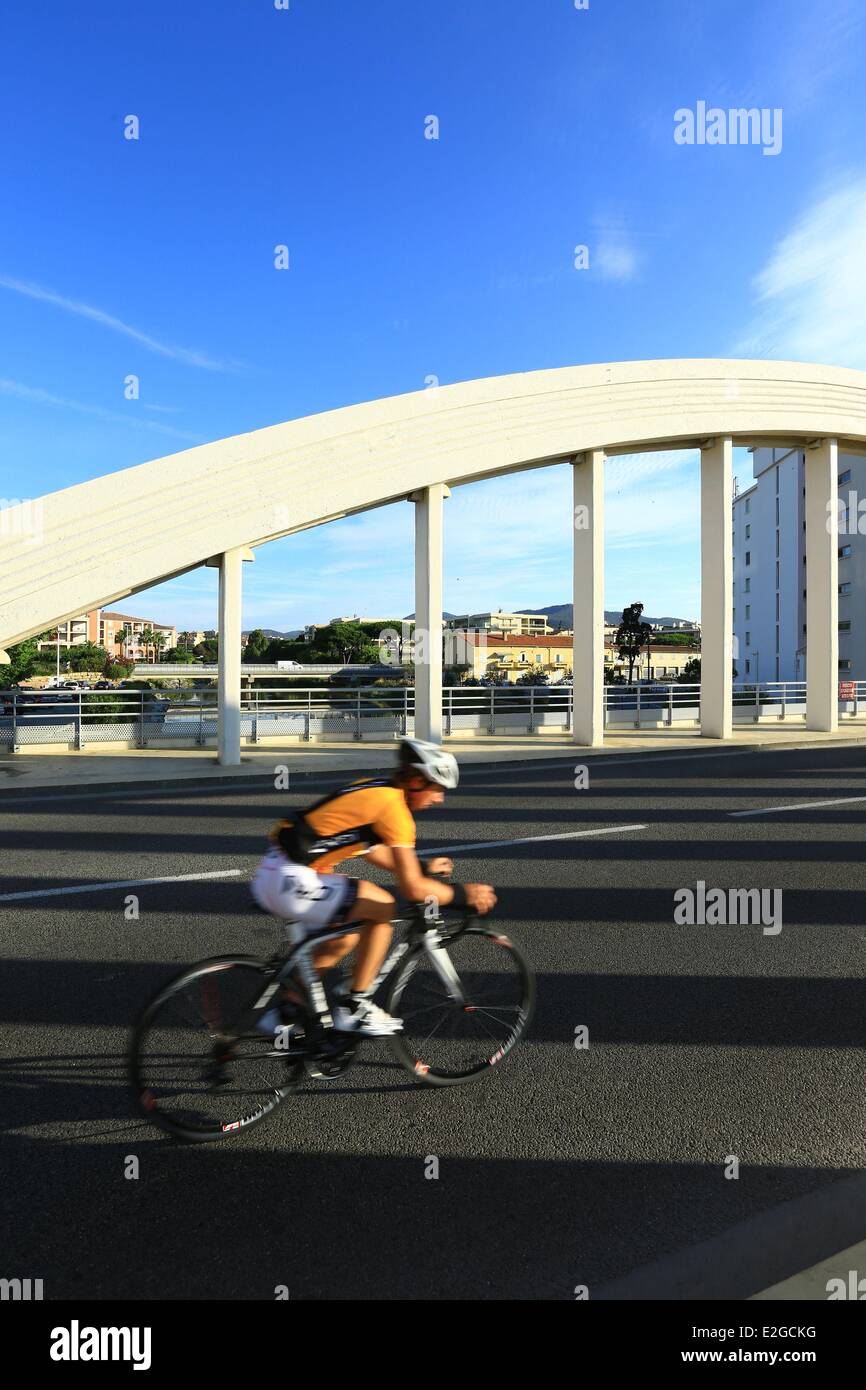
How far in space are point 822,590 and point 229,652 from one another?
16.5 m

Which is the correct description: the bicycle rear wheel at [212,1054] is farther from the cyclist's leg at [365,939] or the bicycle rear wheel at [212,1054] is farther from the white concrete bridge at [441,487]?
the white concrete bridge at [441,487]

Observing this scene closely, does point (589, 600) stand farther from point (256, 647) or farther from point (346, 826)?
point (256, 647)

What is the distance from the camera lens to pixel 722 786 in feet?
41.3

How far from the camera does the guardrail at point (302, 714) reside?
17.7 meters

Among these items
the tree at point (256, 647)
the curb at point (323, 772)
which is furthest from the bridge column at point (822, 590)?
the tree at point (256, 647)

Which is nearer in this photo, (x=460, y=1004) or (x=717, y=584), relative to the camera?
(x=460, y=1004)

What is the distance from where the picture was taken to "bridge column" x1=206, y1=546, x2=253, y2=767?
51.1 feet

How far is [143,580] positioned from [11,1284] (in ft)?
47.1

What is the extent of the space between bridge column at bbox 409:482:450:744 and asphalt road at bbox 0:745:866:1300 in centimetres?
1164

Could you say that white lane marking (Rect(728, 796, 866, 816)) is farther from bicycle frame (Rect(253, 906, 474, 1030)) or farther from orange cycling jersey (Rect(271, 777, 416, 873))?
orange cycling jersey (Rect(271, 777, 416, 873))

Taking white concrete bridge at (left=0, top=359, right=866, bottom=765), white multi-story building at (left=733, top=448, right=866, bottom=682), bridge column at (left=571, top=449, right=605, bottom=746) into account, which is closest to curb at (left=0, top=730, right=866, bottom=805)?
bridge column at (left=571, top=449, right=605, bottom=746)

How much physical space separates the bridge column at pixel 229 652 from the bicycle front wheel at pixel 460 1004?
12.4m

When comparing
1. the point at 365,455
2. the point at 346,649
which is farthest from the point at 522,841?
the point at 346,649

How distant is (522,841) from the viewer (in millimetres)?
8438
